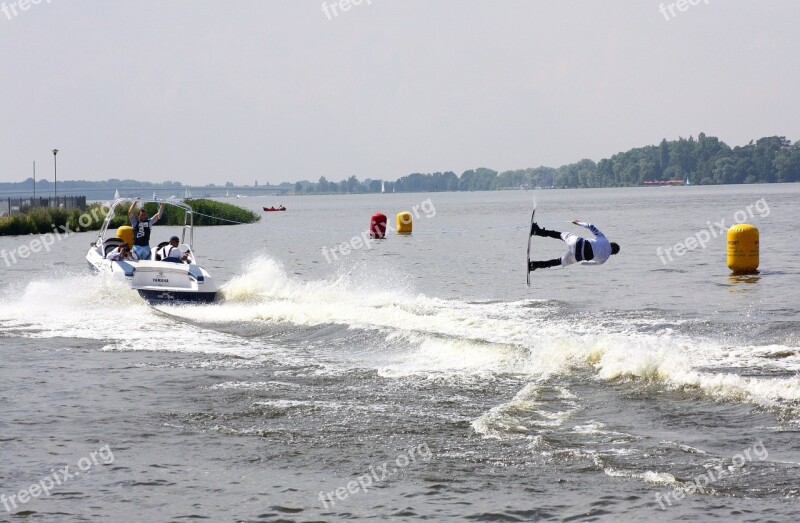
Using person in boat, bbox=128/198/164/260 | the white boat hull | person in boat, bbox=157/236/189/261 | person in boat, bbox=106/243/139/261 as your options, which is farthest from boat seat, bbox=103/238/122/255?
the white boat hull

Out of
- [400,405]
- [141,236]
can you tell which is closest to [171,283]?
[141,236]

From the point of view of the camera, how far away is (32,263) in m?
41.9

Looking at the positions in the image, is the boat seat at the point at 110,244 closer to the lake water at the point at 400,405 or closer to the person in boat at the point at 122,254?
the person in boat at the point at 122,254

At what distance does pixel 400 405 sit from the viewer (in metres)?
13.0

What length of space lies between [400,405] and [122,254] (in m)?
15.5

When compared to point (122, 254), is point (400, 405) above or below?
below

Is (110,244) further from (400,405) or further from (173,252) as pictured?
(400,405)

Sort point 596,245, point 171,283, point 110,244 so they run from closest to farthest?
point 596,245
point 171,283
point 110,244

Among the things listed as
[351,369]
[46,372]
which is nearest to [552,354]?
[351,369]

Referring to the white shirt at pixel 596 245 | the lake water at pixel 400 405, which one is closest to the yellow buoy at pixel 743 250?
the lake water at pixel 400 405

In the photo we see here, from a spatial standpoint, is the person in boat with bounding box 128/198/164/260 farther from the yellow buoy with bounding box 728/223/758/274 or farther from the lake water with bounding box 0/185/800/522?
the yellow buoy with bounding box 728/223/758/274

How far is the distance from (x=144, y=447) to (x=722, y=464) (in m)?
6.31

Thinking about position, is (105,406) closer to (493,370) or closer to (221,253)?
(493,370)

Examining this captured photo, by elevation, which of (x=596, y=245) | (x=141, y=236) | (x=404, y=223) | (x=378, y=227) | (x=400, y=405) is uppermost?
(x=596, y=245)
